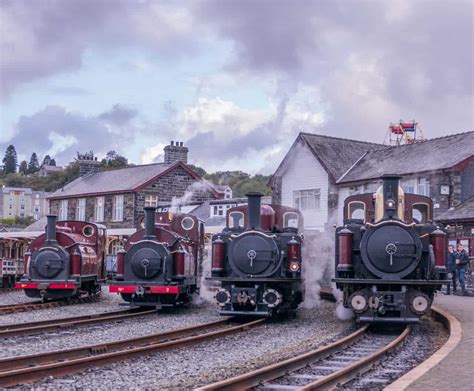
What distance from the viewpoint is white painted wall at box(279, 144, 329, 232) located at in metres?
36.9

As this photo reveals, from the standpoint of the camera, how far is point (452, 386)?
Result: 7.79 meters

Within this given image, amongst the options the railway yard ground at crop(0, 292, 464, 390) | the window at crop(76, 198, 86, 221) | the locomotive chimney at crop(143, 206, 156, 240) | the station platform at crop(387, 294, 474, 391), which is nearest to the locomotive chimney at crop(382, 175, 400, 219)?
the railway yard ground at crop(0, 292, 464, 390)

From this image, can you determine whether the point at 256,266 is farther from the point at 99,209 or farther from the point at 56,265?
the point at 99,209

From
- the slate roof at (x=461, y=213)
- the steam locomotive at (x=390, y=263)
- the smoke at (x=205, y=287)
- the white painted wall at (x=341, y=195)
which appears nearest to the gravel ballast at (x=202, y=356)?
the steam locomotive at (x=390, y=263)

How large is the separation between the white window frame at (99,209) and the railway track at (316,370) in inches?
1473

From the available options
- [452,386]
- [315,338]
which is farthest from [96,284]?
[452,386]

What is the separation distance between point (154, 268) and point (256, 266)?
11.8 ft

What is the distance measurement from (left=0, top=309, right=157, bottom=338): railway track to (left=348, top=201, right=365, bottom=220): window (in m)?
5.89

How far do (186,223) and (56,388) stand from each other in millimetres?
12673

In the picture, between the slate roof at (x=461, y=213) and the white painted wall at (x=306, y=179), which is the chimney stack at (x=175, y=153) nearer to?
the white painted wall at (x=306, y=179)

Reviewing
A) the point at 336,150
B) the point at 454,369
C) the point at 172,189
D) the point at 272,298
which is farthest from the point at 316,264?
the point at 172,189

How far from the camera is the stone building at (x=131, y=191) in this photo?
151 ft

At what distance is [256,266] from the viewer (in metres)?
16.0

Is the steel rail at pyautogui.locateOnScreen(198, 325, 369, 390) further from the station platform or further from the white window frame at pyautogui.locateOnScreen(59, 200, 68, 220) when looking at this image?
the white window frame at pyautogui.locateOnScreen(59, 200, 68, 220)
